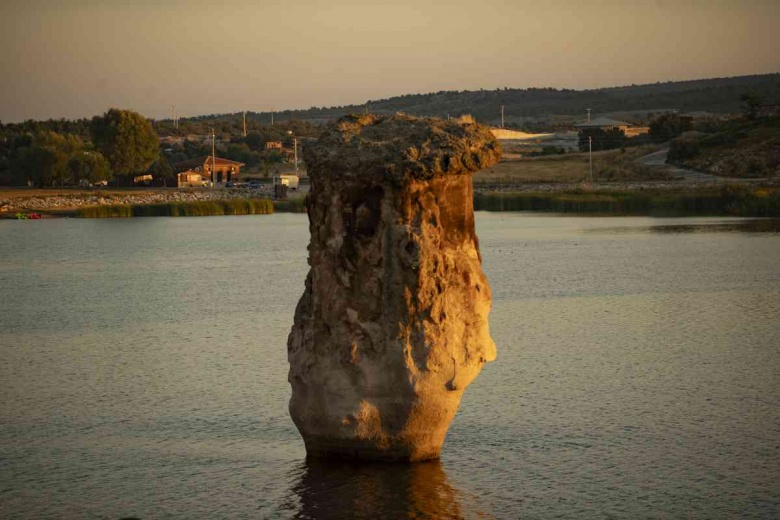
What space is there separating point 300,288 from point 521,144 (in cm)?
11367

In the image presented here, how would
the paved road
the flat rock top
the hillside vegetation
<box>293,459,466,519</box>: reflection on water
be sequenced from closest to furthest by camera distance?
<box>293,459,466,519</box>: reflection on water, the flat rock top, the paved road, the hillside vegetation

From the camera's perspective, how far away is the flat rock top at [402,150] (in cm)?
1437

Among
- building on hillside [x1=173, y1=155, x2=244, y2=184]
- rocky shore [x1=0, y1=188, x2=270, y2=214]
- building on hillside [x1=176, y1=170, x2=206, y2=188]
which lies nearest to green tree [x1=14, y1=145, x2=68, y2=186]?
rocky shore [x1=0, y1=188, x2=270, y2=214]

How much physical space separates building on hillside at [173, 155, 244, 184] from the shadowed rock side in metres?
107

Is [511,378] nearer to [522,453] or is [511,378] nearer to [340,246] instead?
[522,453]

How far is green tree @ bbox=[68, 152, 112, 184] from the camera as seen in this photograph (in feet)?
364

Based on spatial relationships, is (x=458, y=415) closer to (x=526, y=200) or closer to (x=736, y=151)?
(x=526, y=200)

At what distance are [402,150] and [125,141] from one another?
104457mm

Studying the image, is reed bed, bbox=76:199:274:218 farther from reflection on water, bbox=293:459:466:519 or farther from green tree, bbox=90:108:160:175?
reflection on water, bbox=293:459:466:519

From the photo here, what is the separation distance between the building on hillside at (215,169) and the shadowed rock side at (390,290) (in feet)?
351

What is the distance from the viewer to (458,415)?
1812cm

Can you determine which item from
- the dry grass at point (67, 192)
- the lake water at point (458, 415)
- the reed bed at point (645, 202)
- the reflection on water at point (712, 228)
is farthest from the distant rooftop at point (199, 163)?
the lake water at point (458, 415)

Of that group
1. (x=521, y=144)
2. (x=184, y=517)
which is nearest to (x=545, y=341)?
(x=184, y=517)

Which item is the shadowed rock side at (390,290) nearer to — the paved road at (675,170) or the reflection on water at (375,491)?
the reflection on water at (375,491)
